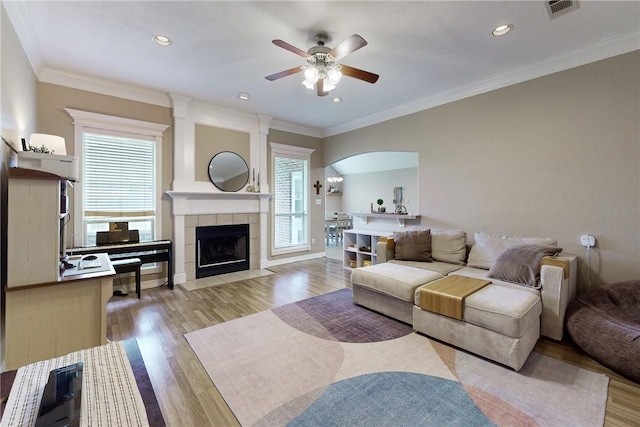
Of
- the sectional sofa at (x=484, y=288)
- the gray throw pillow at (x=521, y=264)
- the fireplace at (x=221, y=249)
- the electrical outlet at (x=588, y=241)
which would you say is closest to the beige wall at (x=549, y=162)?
the electrical outlet at (x=588, y=241)

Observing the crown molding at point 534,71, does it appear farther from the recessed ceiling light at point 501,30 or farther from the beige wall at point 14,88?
the beige wall at point 14,88

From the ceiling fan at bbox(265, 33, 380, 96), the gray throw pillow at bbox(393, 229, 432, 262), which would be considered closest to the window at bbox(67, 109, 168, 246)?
the ceiling fan at bbox(265, 33, 380, 96)

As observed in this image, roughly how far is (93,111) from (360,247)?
14.7 feet

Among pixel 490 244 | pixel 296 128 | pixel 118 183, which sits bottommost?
pixel 490 244

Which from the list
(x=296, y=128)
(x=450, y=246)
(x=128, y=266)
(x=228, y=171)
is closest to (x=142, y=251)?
(x=128, y=266)

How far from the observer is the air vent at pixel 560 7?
2.26 metres

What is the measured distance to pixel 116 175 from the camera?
3.99 m

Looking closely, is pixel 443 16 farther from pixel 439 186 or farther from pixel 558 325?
pixel 558 325

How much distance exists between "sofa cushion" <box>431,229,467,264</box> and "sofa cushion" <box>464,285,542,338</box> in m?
1.11

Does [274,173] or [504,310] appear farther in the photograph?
[274,173]

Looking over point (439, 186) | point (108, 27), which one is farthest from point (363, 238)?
point (108, 27)

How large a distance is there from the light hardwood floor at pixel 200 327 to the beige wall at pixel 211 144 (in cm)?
196

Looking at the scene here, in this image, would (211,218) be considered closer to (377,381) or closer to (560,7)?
(377,381)

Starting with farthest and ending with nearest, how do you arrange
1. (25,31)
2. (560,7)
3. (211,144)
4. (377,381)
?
(211,144), (25,31), (560,7), (377,381)
